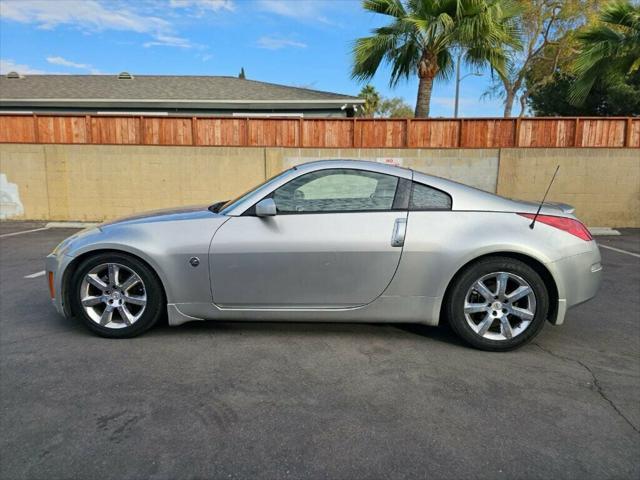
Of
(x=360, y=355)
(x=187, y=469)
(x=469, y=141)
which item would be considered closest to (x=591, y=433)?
(x=360, y=355)

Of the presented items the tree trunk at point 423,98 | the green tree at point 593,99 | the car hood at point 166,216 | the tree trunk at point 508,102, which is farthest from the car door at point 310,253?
the tree trunk at point 508,102

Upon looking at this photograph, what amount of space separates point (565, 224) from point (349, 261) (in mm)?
1765

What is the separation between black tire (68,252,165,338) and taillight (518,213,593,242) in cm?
301

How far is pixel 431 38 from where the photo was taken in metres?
11.1

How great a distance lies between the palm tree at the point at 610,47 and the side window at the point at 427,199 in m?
10.5

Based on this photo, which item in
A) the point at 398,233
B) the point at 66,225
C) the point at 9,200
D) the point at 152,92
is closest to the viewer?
the point at 398,233

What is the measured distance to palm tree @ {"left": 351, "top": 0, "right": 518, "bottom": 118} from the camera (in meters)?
10.9

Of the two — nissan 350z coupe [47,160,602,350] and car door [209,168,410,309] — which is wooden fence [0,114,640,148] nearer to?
nissan 350z coupe [47,160,602,350]

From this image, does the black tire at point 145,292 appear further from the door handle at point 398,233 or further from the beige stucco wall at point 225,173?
the beige stucco wall at point 225,173

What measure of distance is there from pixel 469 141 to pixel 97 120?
958 centimetres

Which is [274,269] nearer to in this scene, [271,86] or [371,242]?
[371,242]

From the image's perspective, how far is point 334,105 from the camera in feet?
49.8

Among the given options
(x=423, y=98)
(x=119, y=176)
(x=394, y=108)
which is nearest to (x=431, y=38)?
(x=423, y=98)

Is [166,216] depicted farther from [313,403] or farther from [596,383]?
[596,383]
